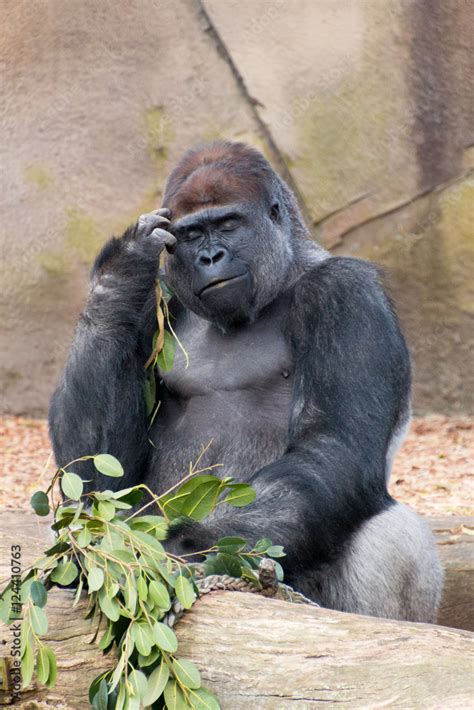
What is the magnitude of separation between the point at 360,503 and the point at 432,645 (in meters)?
1.13

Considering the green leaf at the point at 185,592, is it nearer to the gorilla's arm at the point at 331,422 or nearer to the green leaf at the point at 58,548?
the green leaf at the point at 58,548

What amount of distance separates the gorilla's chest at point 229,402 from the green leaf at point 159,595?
110cm

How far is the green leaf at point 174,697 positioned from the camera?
2.20 metres

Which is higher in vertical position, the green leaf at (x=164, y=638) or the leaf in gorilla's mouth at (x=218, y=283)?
the green leaf at (x=164, y=638)

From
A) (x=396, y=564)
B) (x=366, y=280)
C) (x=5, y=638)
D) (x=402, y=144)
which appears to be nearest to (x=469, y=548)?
(x=396, y=564)

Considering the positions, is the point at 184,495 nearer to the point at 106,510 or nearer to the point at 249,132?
the point at 106,510

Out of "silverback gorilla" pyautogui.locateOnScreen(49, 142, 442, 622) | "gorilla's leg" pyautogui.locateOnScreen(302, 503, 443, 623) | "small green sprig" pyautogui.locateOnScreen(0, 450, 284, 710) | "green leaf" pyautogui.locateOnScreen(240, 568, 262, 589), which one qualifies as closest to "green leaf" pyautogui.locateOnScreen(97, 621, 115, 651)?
"small green sprig" pyautogui.locateOnScreen(0, 450, 284, 710)

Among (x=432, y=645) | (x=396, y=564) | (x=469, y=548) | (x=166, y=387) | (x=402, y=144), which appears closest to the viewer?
(x=432, y=645)

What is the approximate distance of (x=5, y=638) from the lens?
2.52 metres

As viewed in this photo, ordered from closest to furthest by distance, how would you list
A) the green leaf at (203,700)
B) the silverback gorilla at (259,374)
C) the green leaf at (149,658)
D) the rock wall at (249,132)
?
the green leaf at (203,700) < the green leaf at (149,658) < the silverback gorilla at (259,374) < the rock wall at (249,132)

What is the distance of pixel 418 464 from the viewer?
6836mm

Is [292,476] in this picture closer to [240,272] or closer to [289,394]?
[289,394]

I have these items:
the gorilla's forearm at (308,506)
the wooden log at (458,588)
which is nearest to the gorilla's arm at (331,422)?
the gorilla's forearm at (308,506)

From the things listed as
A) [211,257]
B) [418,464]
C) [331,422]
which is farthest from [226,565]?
[418,464]
